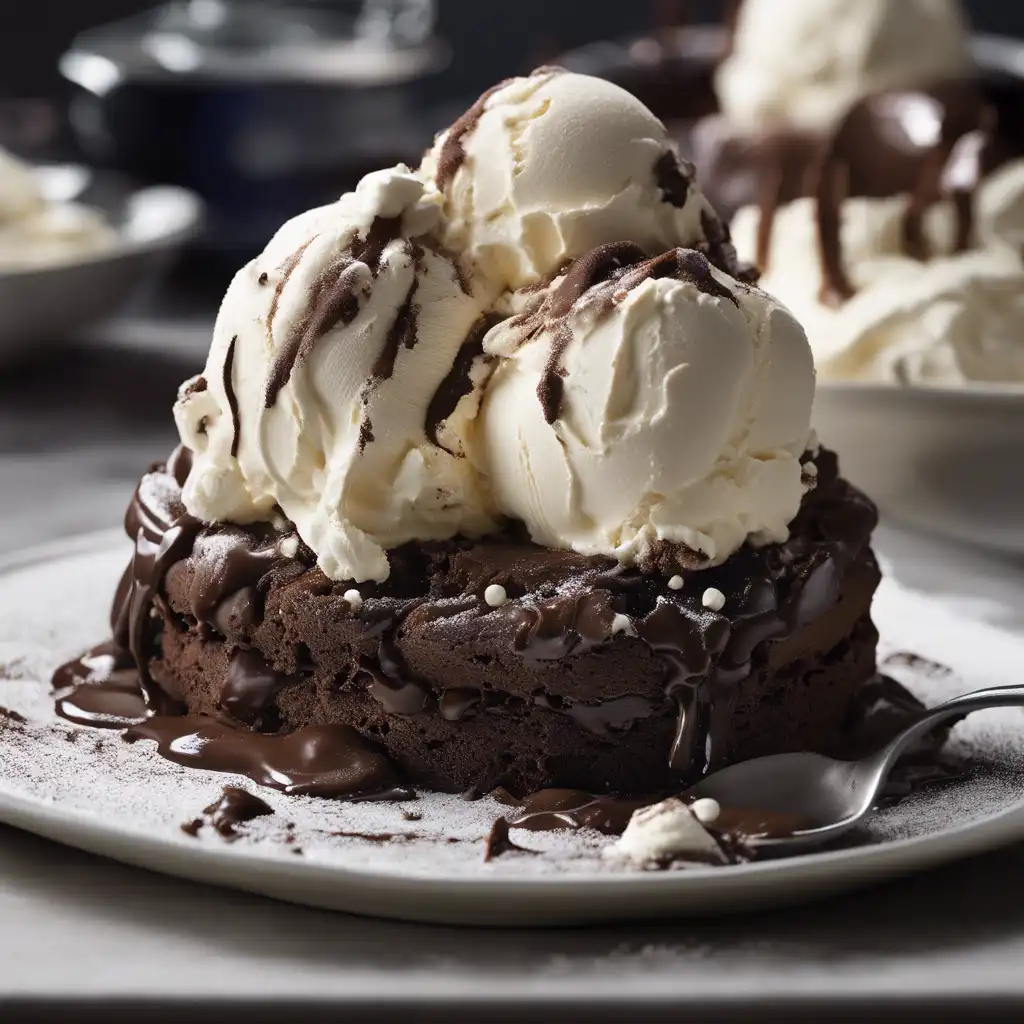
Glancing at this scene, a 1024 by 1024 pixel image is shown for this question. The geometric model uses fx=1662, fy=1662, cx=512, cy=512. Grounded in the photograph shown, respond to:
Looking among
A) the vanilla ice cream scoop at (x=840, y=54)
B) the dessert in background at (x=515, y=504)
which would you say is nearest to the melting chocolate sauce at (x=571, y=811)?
the dessert in background at (x=515, y=504)

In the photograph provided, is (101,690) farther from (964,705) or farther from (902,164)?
(902,164)

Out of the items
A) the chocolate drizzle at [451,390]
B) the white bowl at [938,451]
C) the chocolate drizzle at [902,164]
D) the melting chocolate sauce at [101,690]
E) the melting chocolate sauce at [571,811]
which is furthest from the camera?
the chocolate drizzle at [902,164]

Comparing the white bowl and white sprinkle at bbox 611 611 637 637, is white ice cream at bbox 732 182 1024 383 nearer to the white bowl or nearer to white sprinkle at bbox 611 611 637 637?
the white bowl

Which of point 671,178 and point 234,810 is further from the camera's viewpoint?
point 671,178

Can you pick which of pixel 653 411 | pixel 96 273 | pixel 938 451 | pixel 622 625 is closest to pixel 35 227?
pixel 96 273

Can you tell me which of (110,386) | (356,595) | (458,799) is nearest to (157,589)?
(356,595)

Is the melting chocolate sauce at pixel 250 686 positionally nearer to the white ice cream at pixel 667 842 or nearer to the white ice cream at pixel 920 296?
the white ice cream at pixel 667 842

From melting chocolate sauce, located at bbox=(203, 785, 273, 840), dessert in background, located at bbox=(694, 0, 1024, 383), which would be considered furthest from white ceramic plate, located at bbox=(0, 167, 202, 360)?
melting chocolate sauce, located at bbox=(203, 785, 273, 840)
